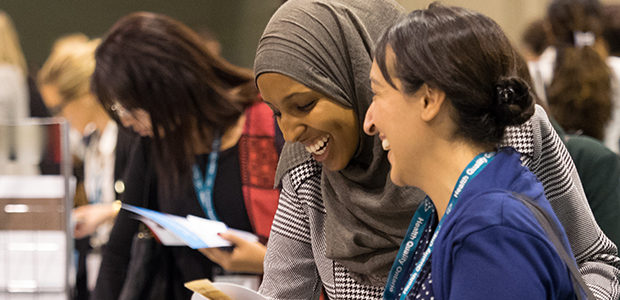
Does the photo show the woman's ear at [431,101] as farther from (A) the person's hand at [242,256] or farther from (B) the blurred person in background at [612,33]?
(B) the blurred person in background at [612,33]

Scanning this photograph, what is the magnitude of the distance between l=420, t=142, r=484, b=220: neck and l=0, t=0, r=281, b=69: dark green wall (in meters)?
7.81

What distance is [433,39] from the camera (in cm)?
110

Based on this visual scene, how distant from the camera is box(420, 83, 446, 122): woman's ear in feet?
3.60

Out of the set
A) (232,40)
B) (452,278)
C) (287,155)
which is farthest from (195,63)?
(232,40)

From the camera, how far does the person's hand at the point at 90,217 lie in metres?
3.21

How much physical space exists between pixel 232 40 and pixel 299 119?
7578 millimetres

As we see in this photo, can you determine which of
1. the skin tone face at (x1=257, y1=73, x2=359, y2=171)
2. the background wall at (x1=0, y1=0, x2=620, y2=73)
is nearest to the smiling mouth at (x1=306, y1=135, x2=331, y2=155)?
the skin tone face at (x1=257, y1=73, x2=359, y2=171)

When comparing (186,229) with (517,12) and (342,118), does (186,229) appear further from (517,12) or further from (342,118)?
(517,12)

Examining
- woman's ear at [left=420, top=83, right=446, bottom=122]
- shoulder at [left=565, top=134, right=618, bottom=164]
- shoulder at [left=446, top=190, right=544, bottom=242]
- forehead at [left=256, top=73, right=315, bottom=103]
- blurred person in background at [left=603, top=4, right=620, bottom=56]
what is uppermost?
woman's ear at [left=420, top=83, right=446, bottom=122]

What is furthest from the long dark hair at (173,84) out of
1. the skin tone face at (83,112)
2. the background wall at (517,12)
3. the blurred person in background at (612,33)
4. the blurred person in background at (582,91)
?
the background wall at (517,12)

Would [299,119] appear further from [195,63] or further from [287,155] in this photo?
[195,63]

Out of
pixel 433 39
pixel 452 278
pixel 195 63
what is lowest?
pixel 195 63

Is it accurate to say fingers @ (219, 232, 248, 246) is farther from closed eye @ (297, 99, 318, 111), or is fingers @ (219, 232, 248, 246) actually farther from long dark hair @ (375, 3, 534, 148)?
long dark hair @ (375, 3, 534, 148)

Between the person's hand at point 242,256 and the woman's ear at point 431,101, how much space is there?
1119 millimetres
